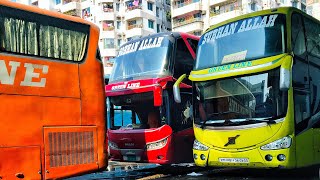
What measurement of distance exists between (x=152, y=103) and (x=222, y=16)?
108ft

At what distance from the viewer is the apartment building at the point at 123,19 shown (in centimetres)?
4912

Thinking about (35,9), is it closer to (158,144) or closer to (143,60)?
(143,60)

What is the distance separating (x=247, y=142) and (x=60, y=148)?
4007 millimetres

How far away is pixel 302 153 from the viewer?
27.2 ft

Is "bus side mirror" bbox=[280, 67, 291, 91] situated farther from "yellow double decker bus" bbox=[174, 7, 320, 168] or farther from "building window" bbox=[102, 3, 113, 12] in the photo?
"building window" bbox=[102, 3, 113, 12]

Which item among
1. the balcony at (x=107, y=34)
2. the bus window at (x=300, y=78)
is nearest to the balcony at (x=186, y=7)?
the balcony at (x=107, y=34)

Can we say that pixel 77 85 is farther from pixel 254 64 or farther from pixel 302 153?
pixel 302 153

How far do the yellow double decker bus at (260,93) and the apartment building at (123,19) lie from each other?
39440mm

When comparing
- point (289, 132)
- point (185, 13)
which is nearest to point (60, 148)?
point (289, 132)

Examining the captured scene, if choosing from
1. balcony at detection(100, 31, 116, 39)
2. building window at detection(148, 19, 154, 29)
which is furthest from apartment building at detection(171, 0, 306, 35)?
balcony at detection(100, 31, 116, 39)

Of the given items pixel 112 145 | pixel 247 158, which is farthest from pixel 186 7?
pixel 247 158

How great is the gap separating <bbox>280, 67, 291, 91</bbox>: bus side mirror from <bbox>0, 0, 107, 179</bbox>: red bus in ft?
12.3

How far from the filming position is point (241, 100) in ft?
28.8

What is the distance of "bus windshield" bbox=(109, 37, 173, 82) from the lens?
35.3ft
